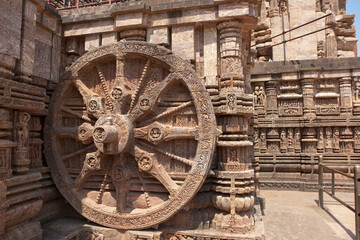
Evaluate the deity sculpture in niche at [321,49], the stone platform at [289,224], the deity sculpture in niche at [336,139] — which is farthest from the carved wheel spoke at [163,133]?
the deity sculpture in niche at [321,49]

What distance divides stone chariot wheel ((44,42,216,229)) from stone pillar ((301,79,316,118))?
22.5 feet

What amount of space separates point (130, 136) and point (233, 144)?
1.73 m

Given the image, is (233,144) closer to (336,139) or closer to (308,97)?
(308,97)

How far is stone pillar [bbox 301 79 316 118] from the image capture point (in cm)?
→ 929

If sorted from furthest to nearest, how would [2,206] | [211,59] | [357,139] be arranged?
1. [357,139]
2. [211,59]
3. [2,206]

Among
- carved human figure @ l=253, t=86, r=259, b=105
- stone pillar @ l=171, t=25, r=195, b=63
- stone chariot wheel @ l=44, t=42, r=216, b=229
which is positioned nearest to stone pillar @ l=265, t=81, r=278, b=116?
carved human figure @ l=253, t=86, r=259, b=105

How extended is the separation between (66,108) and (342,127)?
9.32 m

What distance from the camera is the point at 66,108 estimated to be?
185 inches

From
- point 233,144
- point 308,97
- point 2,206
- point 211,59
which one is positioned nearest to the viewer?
point 2,206

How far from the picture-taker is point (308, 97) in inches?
369

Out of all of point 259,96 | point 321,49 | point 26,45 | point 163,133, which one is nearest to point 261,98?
point 259,96

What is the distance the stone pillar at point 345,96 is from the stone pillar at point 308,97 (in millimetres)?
1036

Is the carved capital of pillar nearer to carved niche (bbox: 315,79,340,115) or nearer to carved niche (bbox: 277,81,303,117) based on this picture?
carved niche (bbox: 277,81,303,117)

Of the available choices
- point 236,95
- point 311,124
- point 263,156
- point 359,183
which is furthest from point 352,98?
point 236,95
